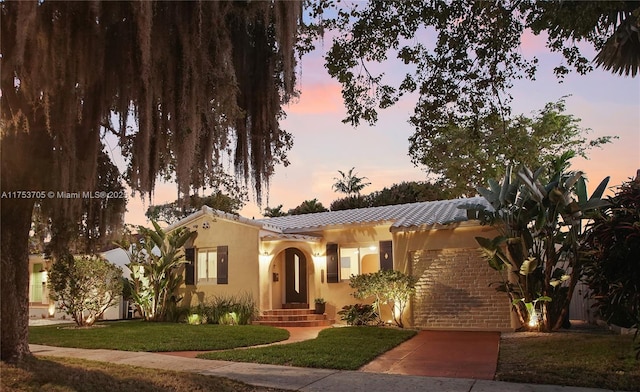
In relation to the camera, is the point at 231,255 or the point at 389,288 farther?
the point at 231,255

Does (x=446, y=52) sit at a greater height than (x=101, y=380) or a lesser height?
greater

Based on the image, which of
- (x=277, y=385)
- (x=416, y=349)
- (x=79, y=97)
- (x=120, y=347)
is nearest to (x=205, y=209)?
(x=120, y=347)

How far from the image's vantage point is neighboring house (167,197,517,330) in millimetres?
13453

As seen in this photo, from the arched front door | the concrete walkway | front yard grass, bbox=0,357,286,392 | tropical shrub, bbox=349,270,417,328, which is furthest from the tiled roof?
front yard grass, bbox=0,357,286,392

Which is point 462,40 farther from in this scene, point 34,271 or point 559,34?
point 34,271

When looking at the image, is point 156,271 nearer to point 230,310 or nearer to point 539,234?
point 230,310

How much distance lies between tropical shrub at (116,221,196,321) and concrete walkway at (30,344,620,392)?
759 centimetres

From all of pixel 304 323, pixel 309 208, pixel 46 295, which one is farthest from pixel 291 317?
pixel 309 208

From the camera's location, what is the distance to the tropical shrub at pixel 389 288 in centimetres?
1345

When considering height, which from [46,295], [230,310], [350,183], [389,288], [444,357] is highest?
[350,183]

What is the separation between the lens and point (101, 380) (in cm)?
A: 610

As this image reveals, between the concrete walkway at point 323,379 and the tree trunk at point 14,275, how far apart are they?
2458mm

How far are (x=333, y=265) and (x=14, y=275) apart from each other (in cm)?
1023

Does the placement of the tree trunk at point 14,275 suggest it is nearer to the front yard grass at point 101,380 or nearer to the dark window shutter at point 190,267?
the front yard grass at point 101,380
